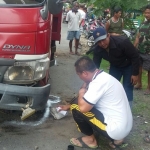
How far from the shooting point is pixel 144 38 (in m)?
5.64

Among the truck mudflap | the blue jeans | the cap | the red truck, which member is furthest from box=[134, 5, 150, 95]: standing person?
the truck mudflap

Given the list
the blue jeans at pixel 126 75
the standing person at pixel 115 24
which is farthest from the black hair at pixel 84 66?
the standing person at pixel 115 24

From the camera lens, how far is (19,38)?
3240 mm

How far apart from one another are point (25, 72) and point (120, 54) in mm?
1298

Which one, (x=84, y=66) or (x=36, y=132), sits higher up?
(x=84, y=66)

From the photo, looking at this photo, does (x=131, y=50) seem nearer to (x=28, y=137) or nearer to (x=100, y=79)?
(x=100, y=79)

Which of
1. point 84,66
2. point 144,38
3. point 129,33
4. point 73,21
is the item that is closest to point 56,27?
point 144,38

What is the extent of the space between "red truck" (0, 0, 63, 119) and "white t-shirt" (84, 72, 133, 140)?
61 centimetres

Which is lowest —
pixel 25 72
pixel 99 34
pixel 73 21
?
pixel 73 21

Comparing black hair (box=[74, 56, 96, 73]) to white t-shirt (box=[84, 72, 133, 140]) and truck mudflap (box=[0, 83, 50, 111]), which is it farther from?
truck mudflap (box=[0, 83, 50, 111])

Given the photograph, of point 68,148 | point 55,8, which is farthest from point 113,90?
point 55,8

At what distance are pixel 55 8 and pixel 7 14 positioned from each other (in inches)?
20.5

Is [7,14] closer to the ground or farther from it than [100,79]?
farther from it

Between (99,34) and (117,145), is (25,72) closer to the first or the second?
(99,34)
